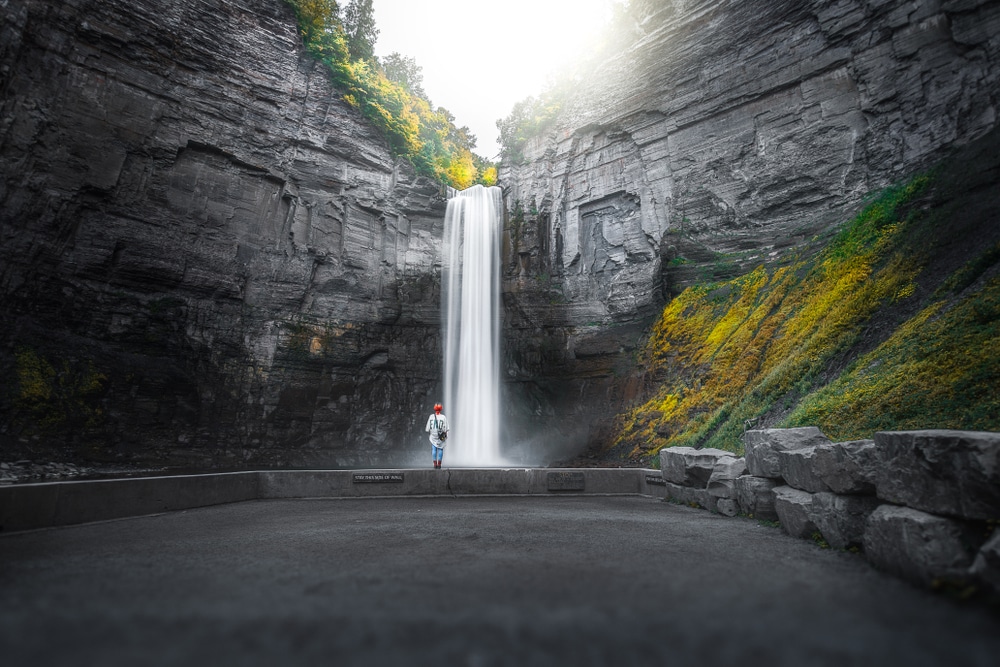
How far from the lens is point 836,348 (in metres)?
12.7

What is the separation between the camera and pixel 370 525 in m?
7.12

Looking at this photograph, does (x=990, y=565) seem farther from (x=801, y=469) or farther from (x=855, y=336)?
(x=855, y=336)

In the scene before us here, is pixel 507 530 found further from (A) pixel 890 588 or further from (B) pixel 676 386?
(B) pixel 676 386

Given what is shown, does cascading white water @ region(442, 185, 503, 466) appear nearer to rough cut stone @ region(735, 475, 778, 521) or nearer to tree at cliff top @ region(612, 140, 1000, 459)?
tree at cliff top @ region(612, 140, 1000, 459)

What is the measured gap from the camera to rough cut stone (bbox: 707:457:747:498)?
825 cm

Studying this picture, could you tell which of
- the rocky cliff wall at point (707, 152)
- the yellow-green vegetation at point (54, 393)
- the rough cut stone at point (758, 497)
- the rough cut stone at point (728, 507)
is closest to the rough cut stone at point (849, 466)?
the rough cut stone at point (758, 497)

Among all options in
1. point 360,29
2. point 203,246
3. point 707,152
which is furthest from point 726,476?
point 360,29

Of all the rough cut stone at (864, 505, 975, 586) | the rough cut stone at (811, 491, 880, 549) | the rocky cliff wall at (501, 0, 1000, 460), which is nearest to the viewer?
the rough cut stone at (864, 505, 975, 586)

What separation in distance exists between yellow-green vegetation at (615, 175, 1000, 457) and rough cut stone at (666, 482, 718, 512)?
8.37ft

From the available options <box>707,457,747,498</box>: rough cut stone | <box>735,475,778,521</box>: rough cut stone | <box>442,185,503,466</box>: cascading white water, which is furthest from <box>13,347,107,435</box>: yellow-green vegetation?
<box>735,475,778,521</box>: rough cut stone

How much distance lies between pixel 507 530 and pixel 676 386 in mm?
15000

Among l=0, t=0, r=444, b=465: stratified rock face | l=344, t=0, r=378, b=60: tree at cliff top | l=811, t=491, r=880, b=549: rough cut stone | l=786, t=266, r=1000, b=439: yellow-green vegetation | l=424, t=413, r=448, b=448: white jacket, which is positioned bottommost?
l=811, t=491, r=880, b=549: rough cut stone

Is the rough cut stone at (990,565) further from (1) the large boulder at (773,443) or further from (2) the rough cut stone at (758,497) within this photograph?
(2) the rough cut stone at (758,497)

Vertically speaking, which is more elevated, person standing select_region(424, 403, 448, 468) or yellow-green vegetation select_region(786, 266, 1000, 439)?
yellow-green vegetation select_region(786, 266, 1000, 439)
